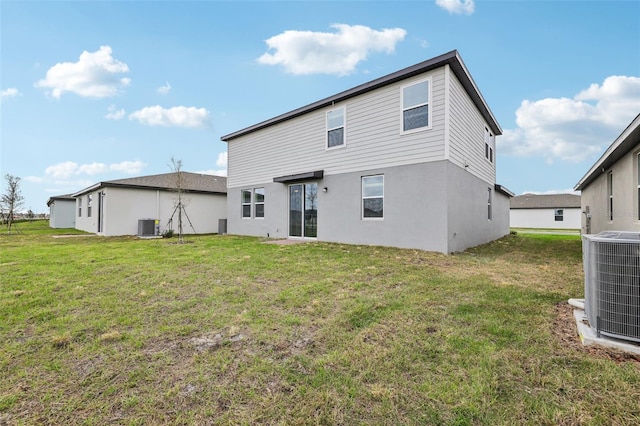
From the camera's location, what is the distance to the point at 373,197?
31.7 ft

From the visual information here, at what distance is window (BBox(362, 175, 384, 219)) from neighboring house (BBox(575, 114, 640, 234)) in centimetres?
563

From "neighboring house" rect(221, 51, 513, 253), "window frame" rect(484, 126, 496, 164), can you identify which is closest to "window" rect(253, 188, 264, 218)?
"neighboring house" rect(221, 51, 513, 253)

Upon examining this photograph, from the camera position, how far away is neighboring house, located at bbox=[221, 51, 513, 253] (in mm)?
8289

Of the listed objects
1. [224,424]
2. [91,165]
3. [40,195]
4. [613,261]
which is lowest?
[224,424]

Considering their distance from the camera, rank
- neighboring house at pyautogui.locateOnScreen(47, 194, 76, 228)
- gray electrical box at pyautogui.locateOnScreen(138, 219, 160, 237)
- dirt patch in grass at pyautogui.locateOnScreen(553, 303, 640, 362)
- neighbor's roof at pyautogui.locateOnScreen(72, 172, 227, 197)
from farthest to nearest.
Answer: neighboring house at pyautogui.locateOnScreen(47, 194, 76, 228) → neighbor's roof at pyautogui.locateOnScreen(72, 172, 227, 197) → gray electrical box at pyautogui.locateOnScreen(138, 219, 160, 237) → dirt patch in grass at pyautogui.locateOnScreen(553, 303, 640, 362)

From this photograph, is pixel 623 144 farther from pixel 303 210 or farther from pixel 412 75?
pixel 303 210

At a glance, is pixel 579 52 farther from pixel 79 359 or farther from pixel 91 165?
pixel 91 165

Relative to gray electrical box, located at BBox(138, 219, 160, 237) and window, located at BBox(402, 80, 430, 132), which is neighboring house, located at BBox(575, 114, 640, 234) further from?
gray electrical box, located at BBox(138, 219, 160, 237)

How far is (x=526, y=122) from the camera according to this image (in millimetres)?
17891

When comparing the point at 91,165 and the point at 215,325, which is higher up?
the point at 91,165

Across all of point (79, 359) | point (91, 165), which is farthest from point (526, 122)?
point (91, 165)

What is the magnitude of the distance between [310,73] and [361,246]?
859 centimetres

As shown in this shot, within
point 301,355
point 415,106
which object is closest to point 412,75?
point 415,106

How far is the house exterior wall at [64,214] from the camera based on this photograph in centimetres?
2439
